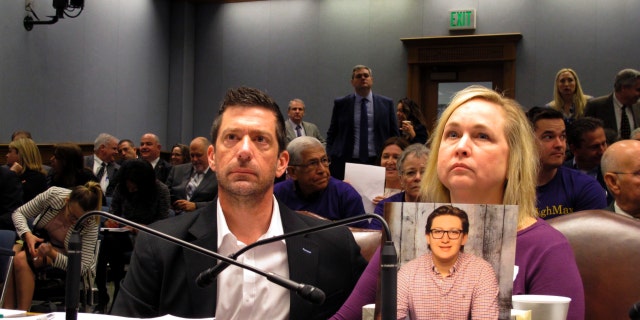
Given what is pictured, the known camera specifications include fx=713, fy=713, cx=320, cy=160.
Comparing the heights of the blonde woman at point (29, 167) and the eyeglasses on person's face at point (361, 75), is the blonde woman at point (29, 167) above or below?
below

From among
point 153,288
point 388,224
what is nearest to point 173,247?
point 153,288

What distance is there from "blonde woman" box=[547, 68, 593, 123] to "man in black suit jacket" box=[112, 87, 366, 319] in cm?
466

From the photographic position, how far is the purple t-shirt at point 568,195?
3.19 metres

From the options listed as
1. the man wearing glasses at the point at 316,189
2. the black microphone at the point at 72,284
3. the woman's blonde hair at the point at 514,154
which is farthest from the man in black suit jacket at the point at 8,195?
the woman's blonde hair at the point at 514,154

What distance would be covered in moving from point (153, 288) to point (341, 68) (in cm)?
926

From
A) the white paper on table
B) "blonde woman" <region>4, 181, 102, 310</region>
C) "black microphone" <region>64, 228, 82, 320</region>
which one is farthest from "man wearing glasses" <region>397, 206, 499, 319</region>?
"blonde woman" <region>4, 181, 102, 310</region>

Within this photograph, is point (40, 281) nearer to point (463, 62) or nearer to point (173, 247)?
point (173, 247)

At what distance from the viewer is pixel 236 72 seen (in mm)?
11523

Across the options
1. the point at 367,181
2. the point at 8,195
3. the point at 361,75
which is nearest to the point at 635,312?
the point at 367,181

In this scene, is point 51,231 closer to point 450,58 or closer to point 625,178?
point 625,178

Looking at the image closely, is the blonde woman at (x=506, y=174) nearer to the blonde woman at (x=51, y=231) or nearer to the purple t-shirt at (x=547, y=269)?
the purple t-shirt at (x=547, y=269)

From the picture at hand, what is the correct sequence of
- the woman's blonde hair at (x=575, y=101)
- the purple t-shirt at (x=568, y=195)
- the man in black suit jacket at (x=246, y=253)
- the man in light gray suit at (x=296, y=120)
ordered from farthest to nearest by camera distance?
the man in light gray suit at (x=296, y=120), the woman's blonde hair at (x=575, y=101), the purple t-shirt at (x=568, y=195), the man in black suit jacket at (x=246, y=253)

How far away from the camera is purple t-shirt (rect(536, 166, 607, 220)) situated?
126 inches

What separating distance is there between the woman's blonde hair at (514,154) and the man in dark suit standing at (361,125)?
525cm
